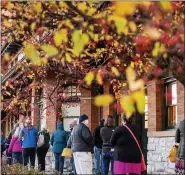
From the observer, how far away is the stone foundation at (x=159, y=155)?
12.8 meters

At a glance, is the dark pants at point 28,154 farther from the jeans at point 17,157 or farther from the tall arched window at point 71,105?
the tall arched window at point 71,105

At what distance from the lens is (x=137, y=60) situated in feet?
28.1

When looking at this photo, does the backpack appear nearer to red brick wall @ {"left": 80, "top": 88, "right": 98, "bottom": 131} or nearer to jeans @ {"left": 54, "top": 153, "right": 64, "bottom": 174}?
jeans @ {"left": 54, "top": 153, "right": 64, "bottom": 174}

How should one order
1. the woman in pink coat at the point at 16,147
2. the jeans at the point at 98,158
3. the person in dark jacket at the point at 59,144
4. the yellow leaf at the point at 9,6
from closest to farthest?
the yellow leaf at the point at 9,6 → the jeans at the point at 98,158 → the person in dark jacket at the point at 59,144 → the woman in pink coat at the point at 16,147

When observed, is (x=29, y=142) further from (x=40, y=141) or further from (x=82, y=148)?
(x=82, y=148)

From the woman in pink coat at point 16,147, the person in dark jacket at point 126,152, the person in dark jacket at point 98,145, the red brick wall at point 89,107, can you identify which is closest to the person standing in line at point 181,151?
the person in dark jacket at point 126,152

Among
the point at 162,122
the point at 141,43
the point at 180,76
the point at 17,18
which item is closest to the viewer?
the point at 141,43

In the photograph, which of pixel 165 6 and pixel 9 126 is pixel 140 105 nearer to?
pixel 165 6

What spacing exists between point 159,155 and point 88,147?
3106mm

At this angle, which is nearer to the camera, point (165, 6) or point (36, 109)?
point (165, 6)

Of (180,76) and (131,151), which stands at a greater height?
(180,76)

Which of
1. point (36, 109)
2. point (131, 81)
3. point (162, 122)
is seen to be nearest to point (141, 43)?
point (131, 81)

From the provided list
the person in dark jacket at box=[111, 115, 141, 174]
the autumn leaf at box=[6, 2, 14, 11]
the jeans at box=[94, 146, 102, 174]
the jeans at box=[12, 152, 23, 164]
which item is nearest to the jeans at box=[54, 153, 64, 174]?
the jeans at box=[94, 146, 102, 174]

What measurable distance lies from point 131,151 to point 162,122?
17.9 ft
